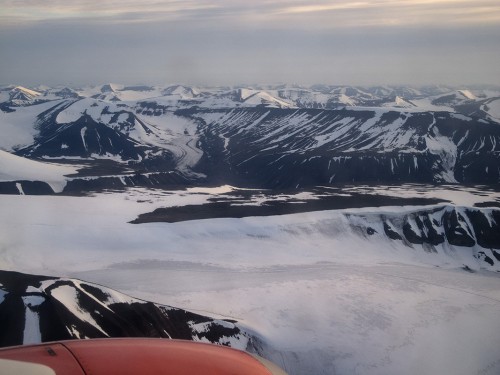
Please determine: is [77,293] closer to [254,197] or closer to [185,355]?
[185,355]

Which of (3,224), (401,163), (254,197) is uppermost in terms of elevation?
(3,224)

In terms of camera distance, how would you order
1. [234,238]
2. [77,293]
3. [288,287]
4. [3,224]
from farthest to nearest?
1. [234,238]
2. [3,224]
3. [288,287]
4. [77,293]

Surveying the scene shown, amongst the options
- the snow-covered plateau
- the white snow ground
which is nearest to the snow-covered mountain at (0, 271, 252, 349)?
the snow-covered plateau

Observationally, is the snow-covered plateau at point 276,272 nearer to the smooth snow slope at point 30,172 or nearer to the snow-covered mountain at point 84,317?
the snow-covered mountain at point 84,317

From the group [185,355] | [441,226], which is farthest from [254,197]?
[185,355]

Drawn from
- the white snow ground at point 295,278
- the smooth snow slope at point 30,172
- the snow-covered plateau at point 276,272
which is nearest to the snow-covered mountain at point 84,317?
the snow-covered plateau at point 276,272
